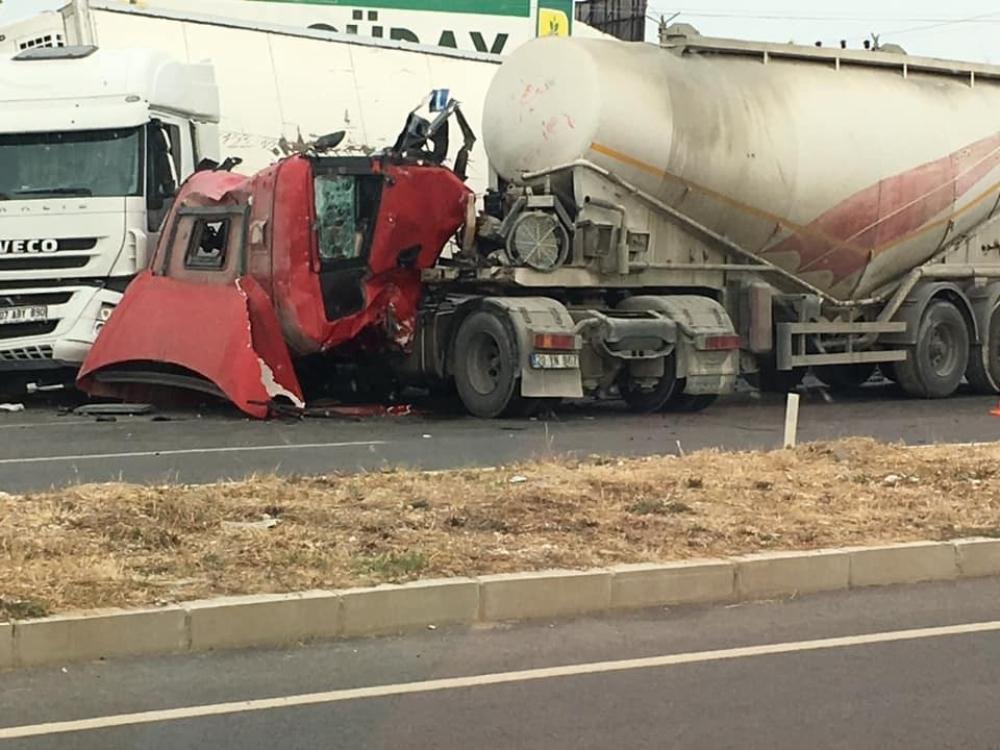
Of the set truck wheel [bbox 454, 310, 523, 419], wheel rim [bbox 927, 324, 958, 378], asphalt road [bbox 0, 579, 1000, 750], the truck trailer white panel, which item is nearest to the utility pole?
the truck trailer white panel

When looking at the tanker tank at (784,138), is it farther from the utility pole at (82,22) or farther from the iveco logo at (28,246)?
the utility pole at (82,22)

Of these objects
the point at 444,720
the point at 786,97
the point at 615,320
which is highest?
the point at 786,97

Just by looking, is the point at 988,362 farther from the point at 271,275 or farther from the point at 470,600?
the point at 470,600

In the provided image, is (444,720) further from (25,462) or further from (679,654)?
(25,462)

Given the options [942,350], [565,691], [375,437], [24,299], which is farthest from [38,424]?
[942,350]

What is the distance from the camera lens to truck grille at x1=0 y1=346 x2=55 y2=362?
15508mm

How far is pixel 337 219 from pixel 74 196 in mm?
3010

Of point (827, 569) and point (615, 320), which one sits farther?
point (615, 320)

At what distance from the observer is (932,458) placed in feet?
36.6

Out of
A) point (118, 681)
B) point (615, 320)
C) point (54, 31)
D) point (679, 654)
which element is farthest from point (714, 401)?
point (118, 681)

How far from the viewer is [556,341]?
1459 cm

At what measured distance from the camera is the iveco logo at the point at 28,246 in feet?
51.3

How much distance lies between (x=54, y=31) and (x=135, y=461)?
9046mm

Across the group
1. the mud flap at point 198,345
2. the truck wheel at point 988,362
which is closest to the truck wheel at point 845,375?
the truck wheel at point 988,362
